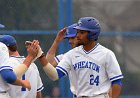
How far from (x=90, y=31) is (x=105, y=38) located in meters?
4.29

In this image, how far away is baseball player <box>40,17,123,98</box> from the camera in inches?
316

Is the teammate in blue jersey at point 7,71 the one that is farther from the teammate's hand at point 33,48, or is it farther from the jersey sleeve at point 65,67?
the jersey sleeve at point 65,67

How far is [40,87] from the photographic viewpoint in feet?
28.9

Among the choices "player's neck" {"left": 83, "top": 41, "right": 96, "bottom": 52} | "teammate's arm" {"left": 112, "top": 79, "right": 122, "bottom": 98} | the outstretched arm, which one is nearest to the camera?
the outstretched arm

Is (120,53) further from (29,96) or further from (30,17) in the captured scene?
(29,96)

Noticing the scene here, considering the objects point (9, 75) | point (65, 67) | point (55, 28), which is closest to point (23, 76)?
point (65, 67)

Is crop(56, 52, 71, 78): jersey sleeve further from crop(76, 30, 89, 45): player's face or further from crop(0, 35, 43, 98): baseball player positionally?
crop(0, 35, 43, 98): baseball player

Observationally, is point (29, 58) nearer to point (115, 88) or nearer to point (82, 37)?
point (82, 37)

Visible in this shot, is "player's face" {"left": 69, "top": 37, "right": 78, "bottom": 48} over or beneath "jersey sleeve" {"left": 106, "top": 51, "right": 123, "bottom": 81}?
over

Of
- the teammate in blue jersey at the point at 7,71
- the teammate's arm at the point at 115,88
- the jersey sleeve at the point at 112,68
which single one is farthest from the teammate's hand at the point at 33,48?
the teammate's arm at the point at 115,88

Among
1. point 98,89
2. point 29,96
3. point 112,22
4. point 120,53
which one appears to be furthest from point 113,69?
point 112,22

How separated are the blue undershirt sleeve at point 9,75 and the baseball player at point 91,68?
591 mm

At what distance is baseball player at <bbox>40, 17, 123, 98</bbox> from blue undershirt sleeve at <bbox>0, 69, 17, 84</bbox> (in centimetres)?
59

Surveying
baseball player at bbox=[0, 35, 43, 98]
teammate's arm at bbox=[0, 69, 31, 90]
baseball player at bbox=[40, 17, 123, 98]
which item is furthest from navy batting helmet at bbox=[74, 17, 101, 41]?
teammate's arm at bbox=[0, 69, 31, 90]
